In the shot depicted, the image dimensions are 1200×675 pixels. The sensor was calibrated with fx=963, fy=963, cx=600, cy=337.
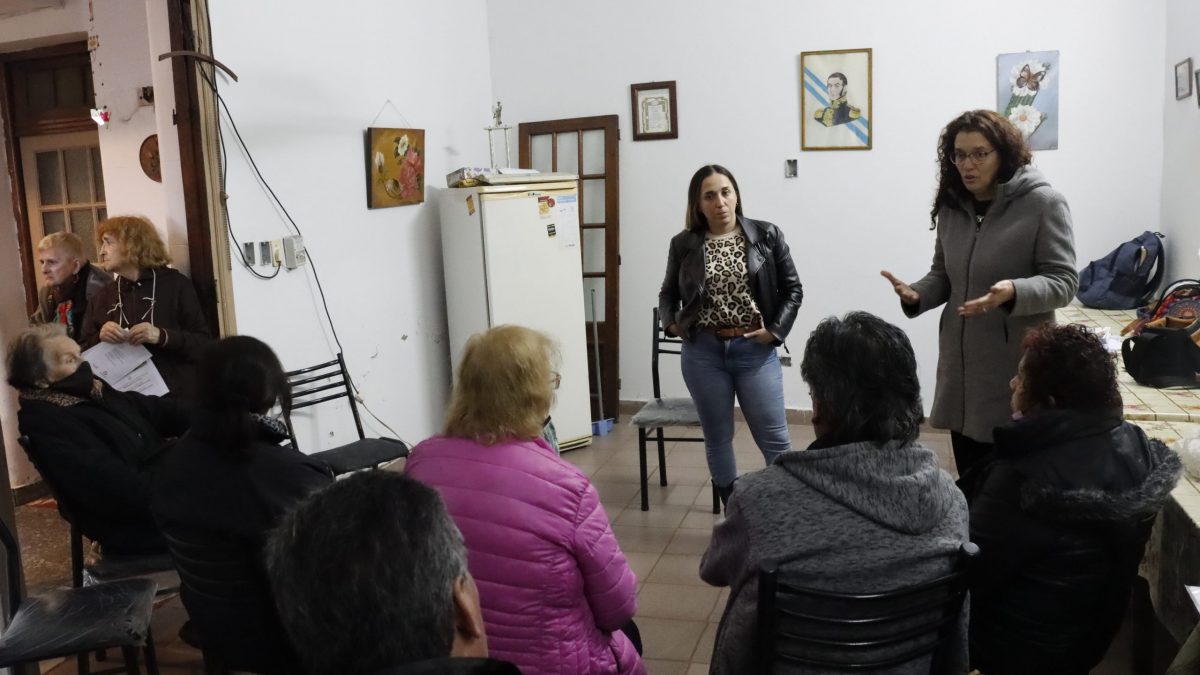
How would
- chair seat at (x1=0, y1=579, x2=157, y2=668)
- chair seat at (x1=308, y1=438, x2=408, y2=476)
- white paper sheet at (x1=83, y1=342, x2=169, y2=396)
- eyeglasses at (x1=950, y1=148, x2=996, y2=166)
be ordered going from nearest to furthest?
chair seat at (x1=0, y1=579, x2=157, y2=668)
eyeglasses at (x1=950, y1=148, x2=996, y2=166)
white paper sheet at (x1=83, y1=342, x2=169, y2=396)
chair seat at (x1=308, y1=438, x2=408, y2=476)

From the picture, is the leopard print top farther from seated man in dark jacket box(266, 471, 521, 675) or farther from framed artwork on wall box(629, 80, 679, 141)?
seated man in dark jacket box(266, 471, 521, 675)

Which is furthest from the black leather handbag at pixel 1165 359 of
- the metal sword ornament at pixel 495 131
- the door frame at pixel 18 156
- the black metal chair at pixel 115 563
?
the door frame at pixel 18 156

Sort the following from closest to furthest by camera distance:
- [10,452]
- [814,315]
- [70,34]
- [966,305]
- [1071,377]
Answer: [1071,377]
[966,305]
[70,34]
[10,452]
[814,315]

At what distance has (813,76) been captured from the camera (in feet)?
17.9

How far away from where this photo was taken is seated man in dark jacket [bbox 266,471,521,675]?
1.07 m

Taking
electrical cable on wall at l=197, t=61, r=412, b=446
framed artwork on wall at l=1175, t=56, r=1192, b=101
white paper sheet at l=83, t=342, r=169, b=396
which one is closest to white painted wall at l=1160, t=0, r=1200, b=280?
framed artwork on wall at l=1175, t=56, r=1192, b=101

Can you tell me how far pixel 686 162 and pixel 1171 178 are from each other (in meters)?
2.56

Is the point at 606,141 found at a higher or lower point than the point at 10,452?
higher

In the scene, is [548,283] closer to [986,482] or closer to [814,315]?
[814,315]

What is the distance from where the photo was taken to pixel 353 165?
4.67 meters

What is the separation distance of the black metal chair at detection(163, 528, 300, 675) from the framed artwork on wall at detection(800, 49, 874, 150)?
4269 millimetres

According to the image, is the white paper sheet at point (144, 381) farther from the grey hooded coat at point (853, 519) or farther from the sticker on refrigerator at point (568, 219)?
the grey hooded coat at point (853, 519)

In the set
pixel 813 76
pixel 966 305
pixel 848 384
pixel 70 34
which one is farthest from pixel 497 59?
pixel 848 384

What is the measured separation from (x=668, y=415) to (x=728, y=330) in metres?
0.78
